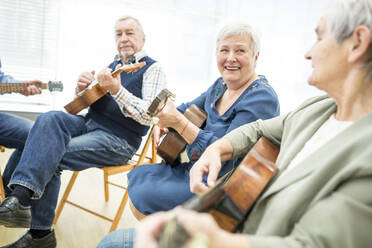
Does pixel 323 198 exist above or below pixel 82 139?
above

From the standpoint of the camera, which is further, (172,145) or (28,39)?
(28,39)

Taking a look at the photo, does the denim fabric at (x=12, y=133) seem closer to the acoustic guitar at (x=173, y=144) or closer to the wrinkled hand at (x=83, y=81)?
the wrinkled hand at (x=83, y=81)

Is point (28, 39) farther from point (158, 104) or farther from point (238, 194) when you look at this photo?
point (238, 194)

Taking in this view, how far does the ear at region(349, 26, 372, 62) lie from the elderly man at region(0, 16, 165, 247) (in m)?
1.41

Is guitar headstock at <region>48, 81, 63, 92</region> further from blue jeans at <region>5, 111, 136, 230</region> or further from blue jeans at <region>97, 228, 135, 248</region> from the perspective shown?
blue jeans at <region>97, 228, 135, 248</region>

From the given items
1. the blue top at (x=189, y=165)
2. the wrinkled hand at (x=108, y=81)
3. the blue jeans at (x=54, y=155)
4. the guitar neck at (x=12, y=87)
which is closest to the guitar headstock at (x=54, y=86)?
the guitar neck at (x=12, y=87)

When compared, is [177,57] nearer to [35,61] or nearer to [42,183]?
[35,61]

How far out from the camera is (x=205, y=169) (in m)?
1.08

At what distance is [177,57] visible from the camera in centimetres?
426

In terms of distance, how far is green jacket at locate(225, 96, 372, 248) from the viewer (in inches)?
22.6

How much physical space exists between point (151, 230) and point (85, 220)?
78.5 inches

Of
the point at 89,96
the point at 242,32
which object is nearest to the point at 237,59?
the point at 242,32

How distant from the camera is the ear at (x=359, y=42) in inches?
27.0

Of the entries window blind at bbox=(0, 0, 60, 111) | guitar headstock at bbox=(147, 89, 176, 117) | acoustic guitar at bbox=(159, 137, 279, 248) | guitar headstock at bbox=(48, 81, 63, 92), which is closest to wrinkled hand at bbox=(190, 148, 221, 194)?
acoustic guitar at bbox=(159, 137, 279, 248)
